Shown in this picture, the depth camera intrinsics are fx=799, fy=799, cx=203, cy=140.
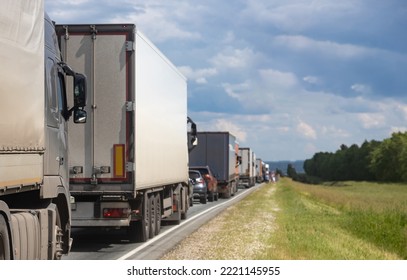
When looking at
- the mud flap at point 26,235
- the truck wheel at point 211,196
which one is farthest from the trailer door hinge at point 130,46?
the truck wheel at point 211,196

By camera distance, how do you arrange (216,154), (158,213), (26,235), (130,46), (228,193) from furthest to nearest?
(228,193), (216,154), (158,213), (130,46), (26,235)

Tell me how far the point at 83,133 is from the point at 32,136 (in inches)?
243

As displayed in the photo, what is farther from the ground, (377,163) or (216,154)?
(377,163)

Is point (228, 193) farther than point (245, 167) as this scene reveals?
No

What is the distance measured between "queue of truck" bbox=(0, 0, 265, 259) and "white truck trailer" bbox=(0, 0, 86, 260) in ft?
0.04

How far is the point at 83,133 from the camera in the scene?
47.7 feet

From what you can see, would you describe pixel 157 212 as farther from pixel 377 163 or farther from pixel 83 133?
pixel 377 163

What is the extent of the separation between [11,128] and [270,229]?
36.3 ft

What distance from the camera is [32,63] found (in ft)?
27.4

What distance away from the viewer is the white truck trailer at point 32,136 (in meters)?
7.48

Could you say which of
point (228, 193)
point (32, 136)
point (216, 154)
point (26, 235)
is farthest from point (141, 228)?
point (228, 193)

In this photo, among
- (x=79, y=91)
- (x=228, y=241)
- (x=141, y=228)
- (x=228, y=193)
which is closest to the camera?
(x=79, y=91)
